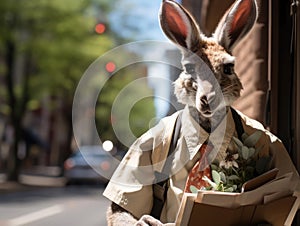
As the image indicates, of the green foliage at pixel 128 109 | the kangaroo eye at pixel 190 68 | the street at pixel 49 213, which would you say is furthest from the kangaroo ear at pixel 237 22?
the street at pixel 49 213

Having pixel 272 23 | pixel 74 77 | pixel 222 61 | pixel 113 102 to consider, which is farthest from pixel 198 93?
pixel 74 77

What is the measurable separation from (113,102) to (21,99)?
9425 mm

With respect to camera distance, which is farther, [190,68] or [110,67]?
[110,67]

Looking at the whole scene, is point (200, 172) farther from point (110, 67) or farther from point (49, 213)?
point (49, 213)

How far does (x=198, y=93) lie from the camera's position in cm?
131

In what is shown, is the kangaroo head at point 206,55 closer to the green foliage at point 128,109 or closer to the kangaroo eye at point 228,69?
the kangaroo eye at point 228,69

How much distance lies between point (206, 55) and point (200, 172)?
1.01 feet

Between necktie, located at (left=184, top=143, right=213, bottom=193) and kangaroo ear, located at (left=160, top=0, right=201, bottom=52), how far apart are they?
0.89ft

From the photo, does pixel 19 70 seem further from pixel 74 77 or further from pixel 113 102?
pixel 113 102

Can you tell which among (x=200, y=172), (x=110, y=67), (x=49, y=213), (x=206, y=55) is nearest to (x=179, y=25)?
(x=206, y=55)

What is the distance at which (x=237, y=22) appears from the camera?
136cm

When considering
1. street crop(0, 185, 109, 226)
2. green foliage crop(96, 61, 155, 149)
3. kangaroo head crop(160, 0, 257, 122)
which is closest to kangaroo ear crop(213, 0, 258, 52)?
kangaroo head crop(160, 0, 257, 122)

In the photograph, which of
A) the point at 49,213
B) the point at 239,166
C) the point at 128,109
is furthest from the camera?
the point at 49,213

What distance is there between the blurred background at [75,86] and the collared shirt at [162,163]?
0.25ft
